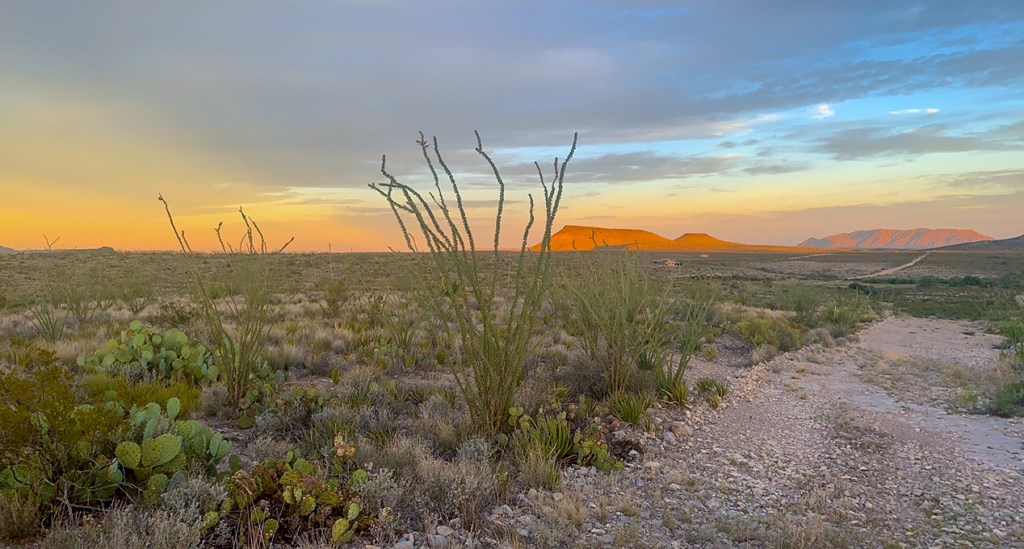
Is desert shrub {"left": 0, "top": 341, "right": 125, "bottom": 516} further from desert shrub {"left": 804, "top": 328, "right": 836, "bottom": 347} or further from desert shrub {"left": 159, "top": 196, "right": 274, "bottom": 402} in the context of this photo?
desert shrub {"left": 804, "top": 328, "right": 836, "bottom": 347}

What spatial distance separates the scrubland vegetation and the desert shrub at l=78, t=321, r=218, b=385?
0.02m

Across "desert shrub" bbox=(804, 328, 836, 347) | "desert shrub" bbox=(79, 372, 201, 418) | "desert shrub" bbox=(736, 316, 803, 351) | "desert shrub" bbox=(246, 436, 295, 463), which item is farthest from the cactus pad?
"desert shrub" bbox=(804, 328, 836, 347)

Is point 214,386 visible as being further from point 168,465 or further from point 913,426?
point 913,426

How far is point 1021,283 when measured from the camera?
2830 cm

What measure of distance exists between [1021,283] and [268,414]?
35.3 m

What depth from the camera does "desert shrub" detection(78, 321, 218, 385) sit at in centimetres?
621

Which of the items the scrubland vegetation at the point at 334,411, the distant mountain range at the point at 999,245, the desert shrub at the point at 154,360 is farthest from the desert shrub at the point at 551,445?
the distant mountain range at the point at 999,245

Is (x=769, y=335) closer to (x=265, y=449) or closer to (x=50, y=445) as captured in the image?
(x=265, y=449)

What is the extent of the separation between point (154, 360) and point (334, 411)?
2.70 metres

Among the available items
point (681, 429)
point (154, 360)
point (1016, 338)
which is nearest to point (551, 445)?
point (681, 429)

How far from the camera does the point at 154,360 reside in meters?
6.39

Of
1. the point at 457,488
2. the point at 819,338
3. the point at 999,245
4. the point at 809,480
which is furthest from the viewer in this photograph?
the point at 999,245

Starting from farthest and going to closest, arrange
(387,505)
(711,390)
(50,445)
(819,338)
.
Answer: (819,338), (711,390), (387,505), (50,445)

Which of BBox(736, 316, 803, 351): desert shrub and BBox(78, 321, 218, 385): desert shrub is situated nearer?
BBox(78, 321, 218, 385): desert shrub
